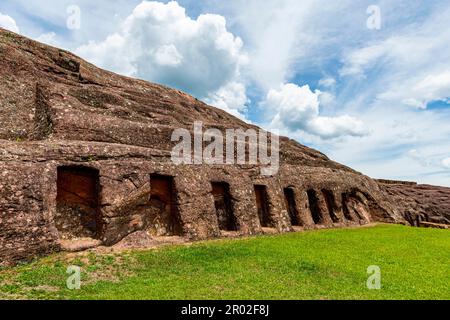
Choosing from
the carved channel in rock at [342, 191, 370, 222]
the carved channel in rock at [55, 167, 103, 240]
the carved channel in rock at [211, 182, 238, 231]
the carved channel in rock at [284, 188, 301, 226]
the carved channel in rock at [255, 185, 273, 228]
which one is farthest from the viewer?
the carved channel in rock at [342, 191, 370, 222]

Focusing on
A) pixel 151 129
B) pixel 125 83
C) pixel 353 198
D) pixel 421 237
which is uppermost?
pixel 125 83

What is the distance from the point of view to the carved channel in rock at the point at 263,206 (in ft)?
83.0

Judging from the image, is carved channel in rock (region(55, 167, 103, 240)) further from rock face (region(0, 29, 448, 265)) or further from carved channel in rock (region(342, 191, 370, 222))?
carved channel in rock (region(342, 191, 370, 222))

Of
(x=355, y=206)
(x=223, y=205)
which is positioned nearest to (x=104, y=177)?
(x=223, y=205)

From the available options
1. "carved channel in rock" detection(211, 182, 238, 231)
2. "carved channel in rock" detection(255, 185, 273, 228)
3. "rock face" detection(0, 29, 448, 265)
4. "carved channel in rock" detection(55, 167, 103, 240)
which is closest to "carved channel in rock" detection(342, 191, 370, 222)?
"rock face" detection(0, 29, 448, 265)

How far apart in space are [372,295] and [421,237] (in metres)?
17.5

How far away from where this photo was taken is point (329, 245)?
68.3 feet

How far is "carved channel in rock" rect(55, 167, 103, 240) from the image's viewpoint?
16984mm

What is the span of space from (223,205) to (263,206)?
3686mm

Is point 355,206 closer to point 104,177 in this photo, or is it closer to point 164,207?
point 164,207

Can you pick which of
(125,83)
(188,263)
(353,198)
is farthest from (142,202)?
(353,198)

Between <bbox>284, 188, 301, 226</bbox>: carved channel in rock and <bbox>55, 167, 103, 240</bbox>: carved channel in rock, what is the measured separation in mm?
15129

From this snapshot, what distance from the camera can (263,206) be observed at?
2588 cm

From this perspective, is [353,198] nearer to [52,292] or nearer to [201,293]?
[201,293]
